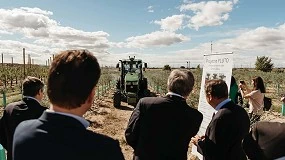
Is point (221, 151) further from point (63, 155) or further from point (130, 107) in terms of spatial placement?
point (130, 107)

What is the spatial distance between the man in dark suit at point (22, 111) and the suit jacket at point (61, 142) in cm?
156

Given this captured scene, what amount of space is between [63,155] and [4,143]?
2.06 meters

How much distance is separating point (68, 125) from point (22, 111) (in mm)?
1761

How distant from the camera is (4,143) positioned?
312cm

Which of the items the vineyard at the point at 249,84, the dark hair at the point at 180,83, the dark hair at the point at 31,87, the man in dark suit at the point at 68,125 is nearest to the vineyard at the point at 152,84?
the vineyard at the point at 249,84

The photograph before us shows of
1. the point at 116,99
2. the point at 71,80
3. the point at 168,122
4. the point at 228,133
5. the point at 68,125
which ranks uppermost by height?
the point at 71,80

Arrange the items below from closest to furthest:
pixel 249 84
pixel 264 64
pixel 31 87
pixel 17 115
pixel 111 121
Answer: pixel 17 115, pixel 31 87, pixel 111 121, pixel 249 84, pixel 264 64

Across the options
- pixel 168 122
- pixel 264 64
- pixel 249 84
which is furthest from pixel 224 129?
pixel 264 64

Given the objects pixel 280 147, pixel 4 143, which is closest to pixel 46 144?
pixel 280 147

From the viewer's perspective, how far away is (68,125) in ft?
4.63

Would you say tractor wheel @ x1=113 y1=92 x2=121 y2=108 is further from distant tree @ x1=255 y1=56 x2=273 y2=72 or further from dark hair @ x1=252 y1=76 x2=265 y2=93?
distant tree @ x1=255 y1=56 x2=273 y2=72

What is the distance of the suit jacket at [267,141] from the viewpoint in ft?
6.16

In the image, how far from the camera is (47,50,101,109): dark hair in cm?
145

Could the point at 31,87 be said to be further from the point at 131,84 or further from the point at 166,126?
the point at 131,84
